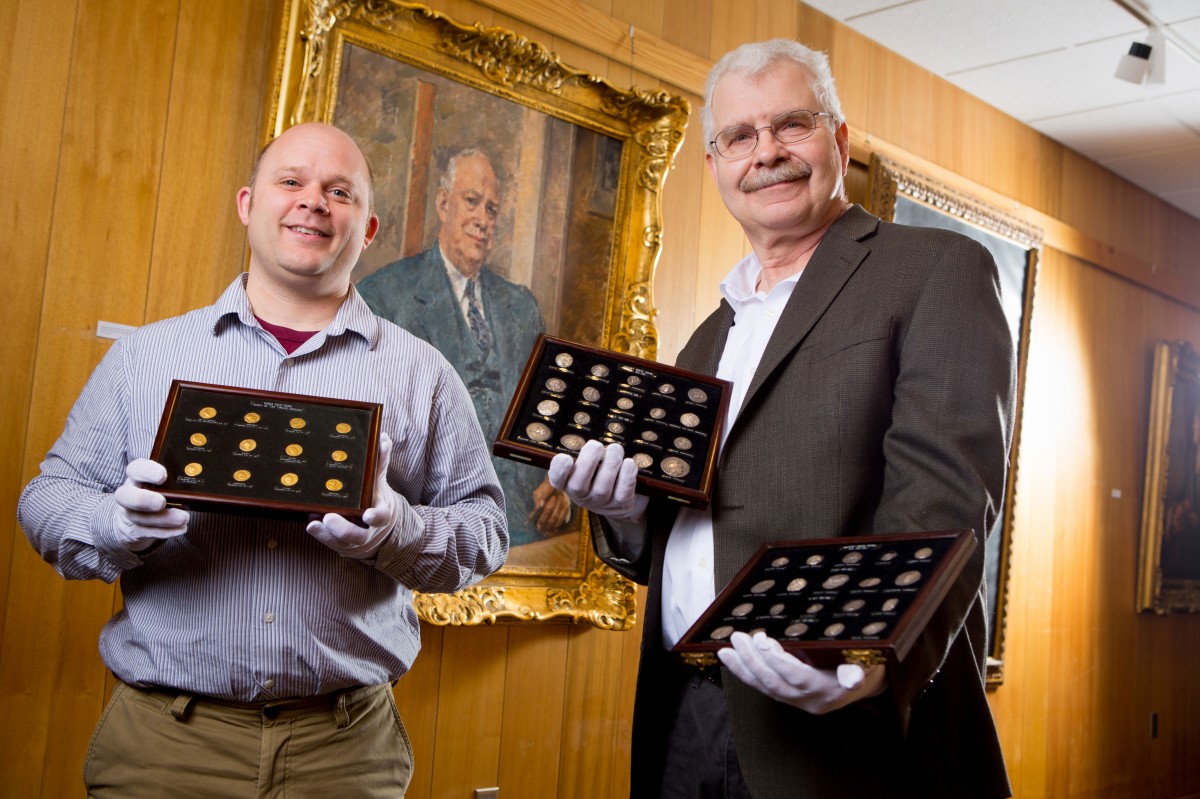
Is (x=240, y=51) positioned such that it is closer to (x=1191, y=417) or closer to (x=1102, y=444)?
(x=1102, y=444)

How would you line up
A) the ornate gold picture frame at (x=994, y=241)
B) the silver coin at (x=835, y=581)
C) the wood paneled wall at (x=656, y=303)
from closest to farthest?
the silver coin at (x=835, y=581) < the wood paneled wall at (x=656, y=303) < the ornate gold picture frame at (x=994, y=241)

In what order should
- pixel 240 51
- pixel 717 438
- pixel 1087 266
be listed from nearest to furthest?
pixel 717 438
pixel 240 51
pixel 1087 266

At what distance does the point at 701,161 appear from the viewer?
3936 mm

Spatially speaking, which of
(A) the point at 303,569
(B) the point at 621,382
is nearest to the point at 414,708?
(A) the point at 303,569

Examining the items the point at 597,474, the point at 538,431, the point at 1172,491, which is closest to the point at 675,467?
the point at 597,474

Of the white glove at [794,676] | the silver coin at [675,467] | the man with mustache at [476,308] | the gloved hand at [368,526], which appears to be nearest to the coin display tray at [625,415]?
the silver coin at [675,467]

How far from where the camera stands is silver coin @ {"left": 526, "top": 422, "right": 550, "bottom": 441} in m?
1.64

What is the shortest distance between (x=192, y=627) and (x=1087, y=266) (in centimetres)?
552

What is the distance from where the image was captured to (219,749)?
66.1 inches

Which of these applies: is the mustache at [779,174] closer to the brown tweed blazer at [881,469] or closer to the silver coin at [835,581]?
the brown tweed blazer at [881,469]

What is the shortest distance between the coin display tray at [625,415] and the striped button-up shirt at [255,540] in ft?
0.85

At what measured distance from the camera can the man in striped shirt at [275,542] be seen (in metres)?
1.67

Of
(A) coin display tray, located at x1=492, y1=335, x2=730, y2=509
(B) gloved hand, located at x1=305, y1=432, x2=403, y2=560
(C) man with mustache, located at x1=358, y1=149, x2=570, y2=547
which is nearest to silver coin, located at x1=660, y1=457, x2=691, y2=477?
(A) coin display tray, located at x1=492, y1=335, x2=730, y2=509

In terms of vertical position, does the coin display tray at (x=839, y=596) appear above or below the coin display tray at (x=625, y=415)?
below
